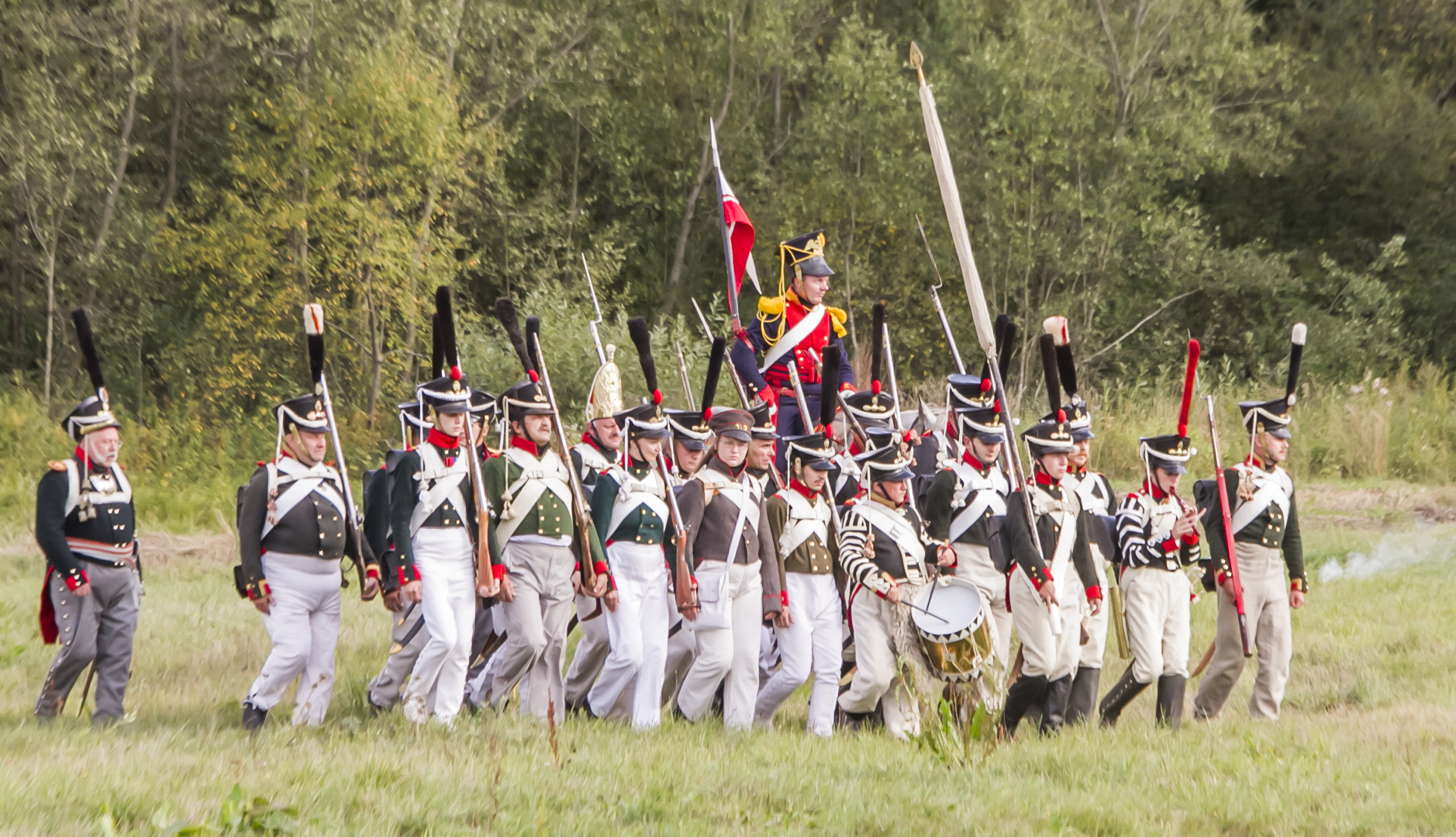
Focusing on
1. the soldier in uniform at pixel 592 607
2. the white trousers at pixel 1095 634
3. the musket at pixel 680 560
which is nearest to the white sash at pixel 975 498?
the white trousers at pixel 1095 634

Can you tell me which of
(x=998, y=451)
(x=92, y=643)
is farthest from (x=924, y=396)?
(x=92, y=643)

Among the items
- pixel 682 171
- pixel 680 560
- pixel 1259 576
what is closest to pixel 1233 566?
pixel 1259 576

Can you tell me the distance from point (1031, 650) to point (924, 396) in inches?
537

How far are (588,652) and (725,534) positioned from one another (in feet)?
5.10

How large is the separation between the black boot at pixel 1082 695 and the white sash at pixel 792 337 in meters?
3.96

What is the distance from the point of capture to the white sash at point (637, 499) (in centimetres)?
1012

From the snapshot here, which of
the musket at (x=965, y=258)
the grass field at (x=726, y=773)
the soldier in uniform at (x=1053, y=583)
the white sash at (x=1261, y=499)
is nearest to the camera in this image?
the grass field at (x=726, y=773)

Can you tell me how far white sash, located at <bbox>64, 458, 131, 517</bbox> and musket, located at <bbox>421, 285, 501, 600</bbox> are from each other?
2.10m

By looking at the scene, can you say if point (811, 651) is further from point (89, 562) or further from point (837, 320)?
point (89, 562)

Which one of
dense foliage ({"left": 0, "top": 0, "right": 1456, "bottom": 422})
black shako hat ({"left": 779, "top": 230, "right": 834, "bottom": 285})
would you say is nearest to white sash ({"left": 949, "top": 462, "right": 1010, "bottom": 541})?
black shako hat ({"left": 779, "top": 230, "right": 834, "bottom": 285})

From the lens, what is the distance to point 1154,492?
1036 centimetres

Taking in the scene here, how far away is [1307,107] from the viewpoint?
3119cm

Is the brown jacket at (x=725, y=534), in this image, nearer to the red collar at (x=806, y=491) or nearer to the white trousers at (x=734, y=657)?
the white trousers at (x=734, y=657)

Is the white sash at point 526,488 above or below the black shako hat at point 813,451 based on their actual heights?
below
